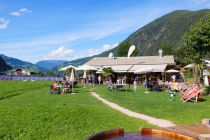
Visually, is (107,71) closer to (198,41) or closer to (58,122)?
(198,41)

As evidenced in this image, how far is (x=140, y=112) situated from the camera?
1977 cm

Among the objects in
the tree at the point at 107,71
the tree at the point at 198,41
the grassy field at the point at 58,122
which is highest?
the tree at the point at 198,41

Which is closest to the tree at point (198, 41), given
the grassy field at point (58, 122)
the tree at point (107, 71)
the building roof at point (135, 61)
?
the grassy field at point (58, 122)

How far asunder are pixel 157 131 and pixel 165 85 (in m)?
26.7

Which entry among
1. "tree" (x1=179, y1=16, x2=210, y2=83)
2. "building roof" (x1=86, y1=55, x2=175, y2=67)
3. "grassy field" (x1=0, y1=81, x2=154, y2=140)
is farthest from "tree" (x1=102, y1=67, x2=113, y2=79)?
"grassy field" (x1=0, y1=81, x2=154, y2=140)

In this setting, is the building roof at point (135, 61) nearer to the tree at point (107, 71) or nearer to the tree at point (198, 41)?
the tree at point (107, 71)

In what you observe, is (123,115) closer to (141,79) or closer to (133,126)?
(133,126)

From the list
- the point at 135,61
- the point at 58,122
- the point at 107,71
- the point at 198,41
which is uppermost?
the point at 135,61

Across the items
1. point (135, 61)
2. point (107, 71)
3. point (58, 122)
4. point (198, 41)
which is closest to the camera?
point (58, 122)

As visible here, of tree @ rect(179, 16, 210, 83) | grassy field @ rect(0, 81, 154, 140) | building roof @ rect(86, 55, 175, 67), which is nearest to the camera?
grassy field @ rect(0, 81, 154, 140)

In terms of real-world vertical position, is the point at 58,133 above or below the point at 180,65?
below

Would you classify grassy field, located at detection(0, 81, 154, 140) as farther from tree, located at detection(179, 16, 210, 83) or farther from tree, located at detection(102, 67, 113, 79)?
tree, located at detection(102, 67, 113, 79)

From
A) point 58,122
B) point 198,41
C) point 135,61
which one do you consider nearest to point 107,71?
point 135,61

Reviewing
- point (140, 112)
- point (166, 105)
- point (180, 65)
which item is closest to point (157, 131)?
point (140, 112)
